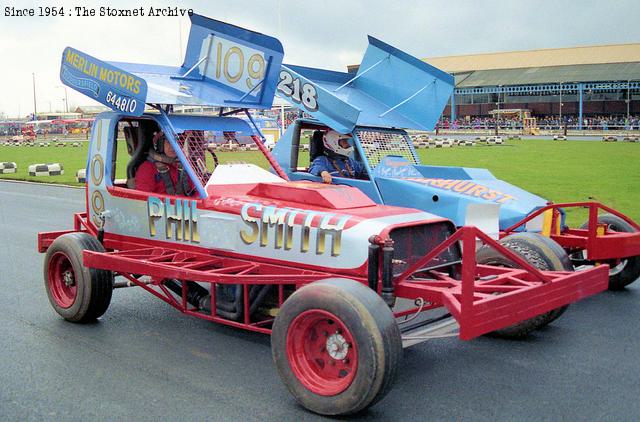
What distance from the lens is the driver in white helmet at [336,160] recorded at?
9.37 meters

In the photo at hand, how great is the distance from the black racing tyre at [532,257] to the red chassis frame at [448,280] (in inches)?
11.6

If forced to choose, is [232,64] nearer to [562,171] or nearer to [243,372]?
[243,372]

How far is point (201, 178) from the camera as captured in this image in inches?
244

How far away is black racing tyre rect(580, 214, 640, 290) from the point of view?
754 cm

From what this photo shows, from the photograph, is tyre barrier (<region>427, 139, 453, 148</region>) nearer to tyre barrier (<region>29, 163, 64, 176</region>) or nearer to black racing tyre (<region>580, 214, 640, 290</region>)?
tyre barrier (<region>29, 163, 64, 176</region>)

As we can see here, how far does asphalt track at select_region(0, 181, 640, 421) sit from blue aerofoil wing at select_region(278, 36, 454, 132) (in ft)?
12.7

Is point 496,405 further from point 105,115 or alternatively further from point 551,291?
point 105,115

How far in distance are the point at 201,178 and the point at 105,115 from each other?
1.39 metres

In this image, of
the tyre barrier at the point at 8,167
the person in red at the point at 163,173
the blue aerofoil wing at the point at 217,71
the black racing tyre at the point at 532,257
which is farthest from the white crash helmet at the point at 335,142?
the tyre barrier at the point at 8,167

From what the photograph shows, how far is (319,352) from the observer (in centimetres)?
448

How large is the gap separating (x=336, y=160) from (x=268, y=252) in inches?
175

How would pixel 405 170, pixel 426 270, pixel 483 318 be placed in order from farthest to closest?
1. pixel 405 170
2. pixel 426 270
3. pixel 483 318

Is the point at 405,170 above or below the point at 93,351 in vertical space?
above

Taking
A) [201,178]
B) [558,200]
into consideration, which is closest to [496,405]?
[201,178]
